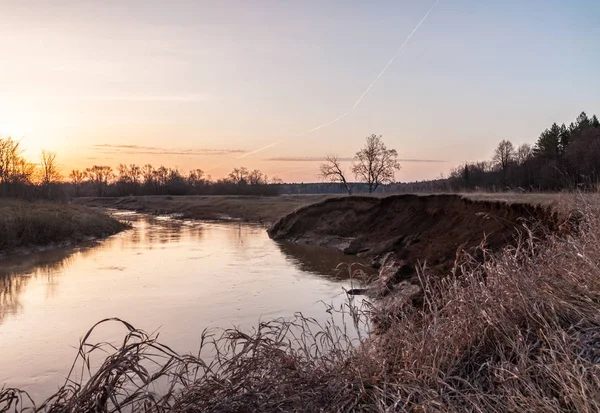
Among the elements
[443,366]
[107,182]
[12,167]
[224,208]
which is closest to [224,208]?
[224,208]

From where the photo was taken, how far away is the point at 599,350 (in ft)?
14.4

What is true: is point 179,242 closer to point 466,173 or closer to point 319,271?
point 319,271

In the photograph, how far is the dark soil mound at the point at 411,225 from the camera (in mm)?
15148

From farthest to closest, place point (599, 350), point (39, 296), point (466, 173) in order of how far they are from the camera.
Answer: point (466, 173) → point (39, 296) → point (599, 350)

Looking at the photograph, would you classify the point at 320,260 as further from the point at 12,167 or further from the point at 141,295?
the point at 12,167

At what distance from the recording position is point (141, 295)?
14406 mm

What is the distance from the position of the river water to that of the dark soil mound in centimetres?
305

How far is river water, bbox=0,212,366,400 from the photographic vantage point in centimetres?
961

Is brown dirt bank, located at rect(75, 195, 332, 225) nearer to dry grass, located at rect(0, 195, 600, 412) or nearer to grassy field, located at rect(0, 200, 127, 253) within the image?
grassy field, located at rect(0, 200, 127, 253)

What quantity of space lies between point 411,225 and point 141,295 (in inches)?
600

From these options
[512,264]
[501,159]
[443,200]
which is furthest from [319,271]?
[501,159]

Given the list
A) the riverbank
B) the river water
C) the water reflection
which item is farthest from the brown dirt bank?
the river water

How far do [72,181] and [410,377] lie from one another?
180948 millimetres

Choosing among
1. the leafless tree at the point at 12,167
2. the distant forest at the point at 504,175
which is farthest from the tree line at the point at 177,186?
the leafless tree at the point at 12,167
